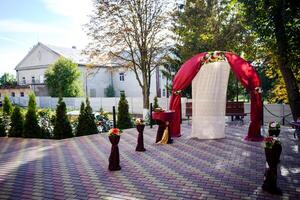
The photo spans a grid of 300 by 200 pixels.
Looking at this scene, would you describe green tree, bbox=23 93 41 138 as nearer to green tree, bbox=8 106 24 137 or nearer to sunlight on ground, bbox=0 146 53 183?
green tree, bbox=8 106 24 137

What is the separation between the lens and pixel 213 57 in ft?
34.6

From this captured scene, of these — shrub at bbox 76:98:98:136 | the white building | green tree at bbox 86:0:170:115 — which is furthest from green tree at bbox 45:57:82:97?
shrub at bbox 76:98:98:136

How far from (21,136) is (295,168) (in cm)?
1192

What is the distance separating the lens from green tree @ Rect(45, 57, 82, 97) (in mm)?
33000

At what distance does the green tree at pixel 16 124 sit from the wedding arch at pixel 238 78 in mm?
7705

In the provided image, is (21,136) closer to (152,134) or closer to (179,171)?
(152,134)

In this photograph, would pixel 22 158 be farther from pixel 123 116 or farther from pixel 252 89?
pixel 252 89

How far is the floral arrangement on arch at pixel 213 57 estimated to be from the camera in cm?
1053

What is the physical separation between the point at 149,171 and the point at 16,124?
30.7 ft

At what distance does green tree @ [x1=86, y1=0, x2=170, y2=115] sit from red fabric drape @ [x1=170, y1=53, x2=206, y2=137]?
7.46 meters

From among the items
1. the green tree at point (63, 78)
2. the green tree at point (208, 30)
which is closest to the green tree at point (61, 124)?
the green tree at point (208, 30)

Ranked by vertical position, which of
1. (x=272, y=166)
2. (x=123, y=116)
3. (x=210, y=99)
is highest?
(x=210, y=99)

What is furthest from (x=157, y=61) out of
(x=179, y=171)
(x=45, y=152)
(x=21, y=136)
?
(x=179, y=171)

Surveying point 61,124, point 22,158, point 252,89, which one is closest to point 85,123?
point 61,124
